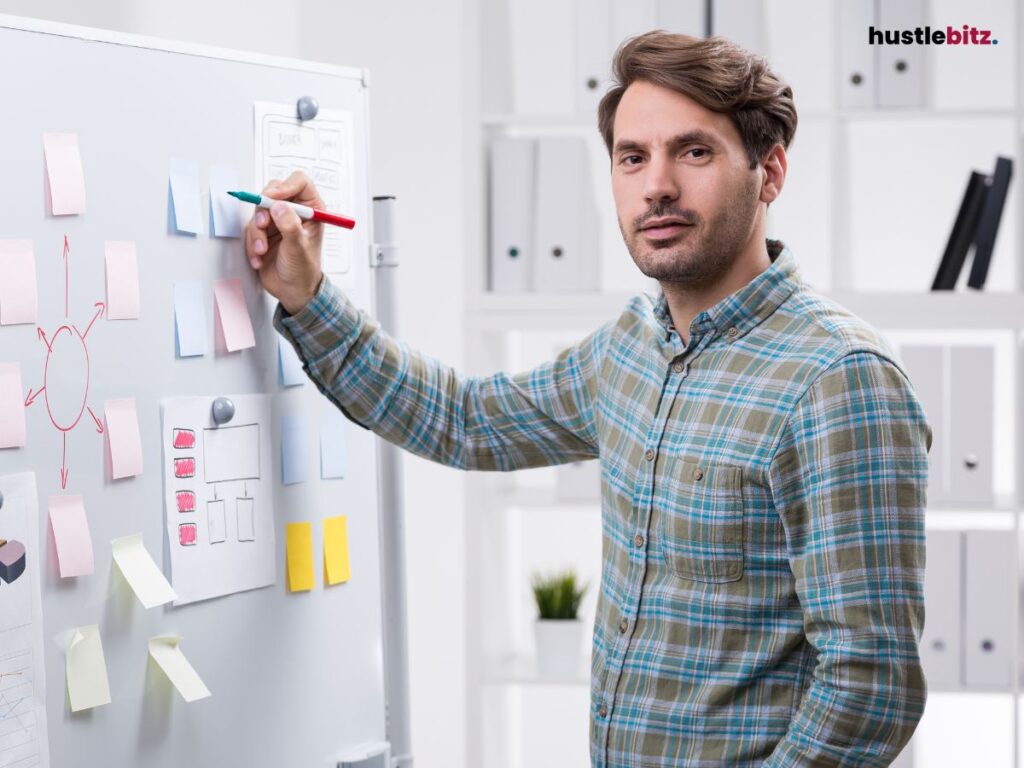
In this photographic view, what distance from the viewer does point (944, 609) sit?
2371mm

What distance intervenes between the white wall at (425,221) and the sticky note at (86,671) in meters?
1.59

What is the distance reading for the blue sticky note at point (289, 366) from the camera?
60.4 inches

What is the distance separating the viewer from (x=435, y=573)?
2908 mm

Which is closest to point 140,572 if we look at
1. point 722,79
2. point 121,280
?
point 121,280

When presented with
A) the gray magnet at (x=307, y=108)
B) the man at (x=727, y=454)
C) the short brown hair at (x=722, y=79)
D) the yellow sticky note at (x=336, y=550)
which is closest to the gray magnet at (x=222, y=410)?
the man at (x=727, y=454)

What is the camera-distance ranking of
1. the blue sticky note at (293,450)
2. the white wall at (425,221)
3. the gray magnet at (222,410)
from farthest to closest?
1. the white wall at (425,221)
2. the blue sticky note at (293,450)
3. the gray magnet at (222,410)

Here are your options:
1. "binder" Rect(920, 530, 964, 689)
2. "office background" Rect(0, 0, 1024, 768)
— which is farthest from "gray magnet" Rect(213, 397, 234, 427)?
"binder" Rect(920, 530, 964, 689)

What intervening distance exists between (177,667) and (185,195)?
0.57 metres

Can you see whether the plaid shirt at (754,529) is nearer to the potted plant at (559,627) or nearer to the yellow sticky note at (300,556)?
the yellow sticky note at (300,556)

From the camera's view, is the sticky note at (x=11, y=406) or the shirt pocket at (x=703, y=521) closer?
the sticky note at (x=11, y=406)

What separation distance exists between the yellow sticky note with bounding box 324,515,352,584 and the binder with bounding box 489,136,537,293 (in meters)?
0.93

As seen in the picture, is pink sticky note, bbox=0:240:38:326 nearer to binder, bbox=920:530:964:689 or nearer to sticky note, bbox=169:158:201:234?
sticky note, bbox=169:158:201:234

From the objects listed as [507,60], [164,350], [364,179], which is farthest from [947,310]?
[164,350]

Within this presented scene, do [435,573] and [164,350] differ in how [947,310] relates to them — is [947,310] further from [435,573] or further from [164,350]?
[164,350]
